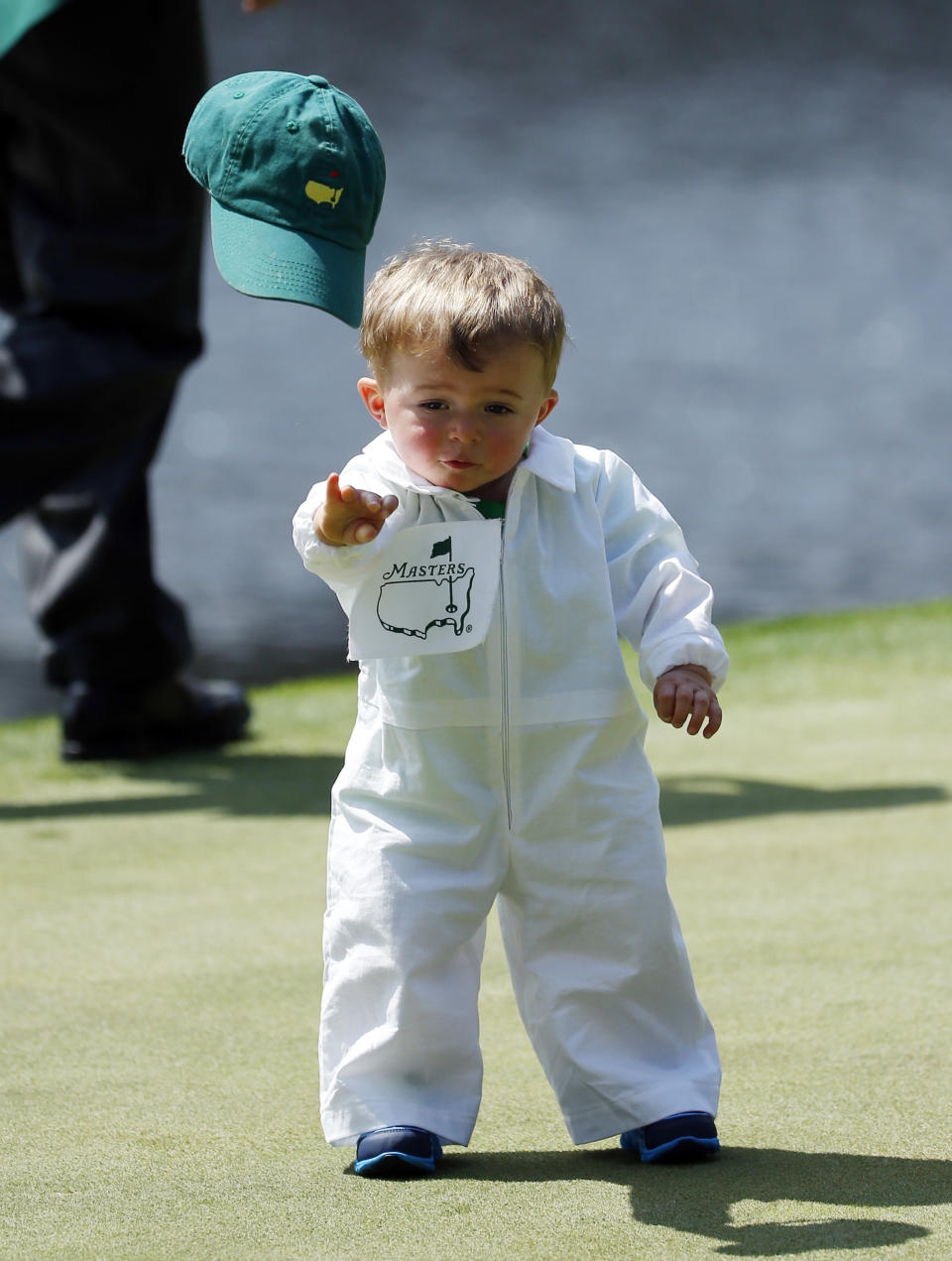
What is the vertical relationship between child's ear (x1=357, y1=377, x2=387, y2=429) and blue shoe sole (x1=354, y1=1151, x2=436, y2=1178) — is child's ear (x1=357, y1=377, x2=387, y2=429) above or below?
above

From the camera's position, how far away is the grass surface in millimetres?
1355

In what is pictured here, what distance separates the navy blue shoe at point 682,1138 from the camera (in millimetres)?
1496

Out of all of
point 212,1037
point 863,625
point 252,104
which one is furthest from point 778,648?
point 252,104

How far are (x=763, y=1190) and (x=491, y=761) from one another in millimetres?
399

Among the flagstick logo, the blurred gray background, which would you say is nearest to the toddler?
the flagstick logo

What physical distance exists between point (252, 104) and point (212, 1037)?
0.91 metres

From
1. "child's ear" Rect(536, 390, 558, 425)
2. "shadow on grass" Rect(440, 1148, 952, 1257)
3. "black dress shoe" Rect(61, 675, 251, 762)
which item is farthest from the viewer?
"black dress shoe" Rect(61, 675, 251, 762)

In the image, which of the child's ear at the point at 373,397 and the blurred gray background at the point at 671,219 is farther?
the blurred gray background at the point at 671,219

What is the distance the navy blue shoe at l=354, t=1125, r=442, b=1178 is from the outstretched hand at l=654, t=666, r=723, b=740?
1.31 ft

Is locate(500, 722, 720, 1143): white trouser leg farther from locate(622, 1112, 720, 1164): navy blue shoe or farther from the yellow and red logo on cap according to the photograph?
the yellow and red logo on cap

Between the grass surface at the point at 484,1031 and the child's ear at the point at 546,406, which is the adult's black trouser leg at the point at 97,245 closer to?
the grass surface at the point at 484,1031

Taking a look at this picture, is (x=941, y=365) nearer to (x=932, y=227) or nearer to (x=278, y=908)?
(x=932, y=227)

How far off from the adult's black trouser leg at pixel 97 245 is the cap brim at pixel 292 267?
1.66 m

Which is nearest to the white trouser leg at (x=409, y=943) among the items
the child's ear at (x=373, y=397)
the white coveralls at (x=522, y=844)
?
the white coveralls at (x=522, y=844)
